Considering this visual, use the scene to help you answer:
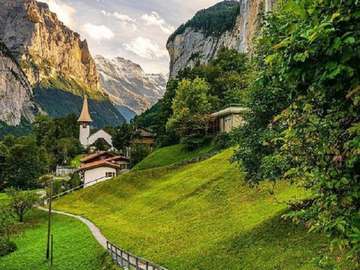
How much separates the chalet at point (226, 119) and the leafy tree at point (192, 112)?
1.58 metres

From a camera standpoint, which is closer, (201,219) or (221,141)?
(201,219)

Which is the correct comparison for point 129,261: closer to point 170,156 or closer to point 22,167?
point 170,156

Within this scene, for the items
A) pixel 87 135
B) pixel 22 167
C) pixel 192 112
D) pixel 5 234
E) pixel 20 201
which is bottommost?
pixel 5 234

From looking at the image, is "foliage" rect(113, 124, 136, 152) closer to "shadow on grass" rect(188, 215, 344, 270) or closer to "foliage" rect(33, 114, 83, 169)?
"foliage" rect(33, 114, 83, 169)

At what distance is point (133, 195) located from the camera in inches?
2670

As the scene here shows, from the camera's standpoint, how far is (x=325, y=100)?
8.92m

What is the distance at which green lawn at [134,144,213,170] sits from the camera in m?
78.3

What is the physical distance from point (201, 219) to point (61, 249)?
14752mm

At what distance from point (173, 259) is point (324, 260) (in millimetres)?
24796

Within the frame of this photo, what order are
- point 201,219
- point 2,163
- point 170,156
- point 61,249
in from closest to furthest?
point 201,219, point 61,249, point 170,156, point 2,163

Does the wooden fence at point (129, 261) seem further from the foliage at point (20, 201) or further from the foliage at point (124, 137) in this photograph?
the foliage at point (124, 137)

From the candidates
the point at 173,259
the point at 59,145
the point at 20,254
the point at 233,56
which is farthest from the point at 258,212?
the point at 59,145

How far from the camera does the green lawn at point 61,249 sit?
42.4 meters

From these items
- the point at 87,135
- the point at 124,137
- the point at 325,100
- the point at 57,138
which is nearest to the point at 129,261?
the point at 325,100
